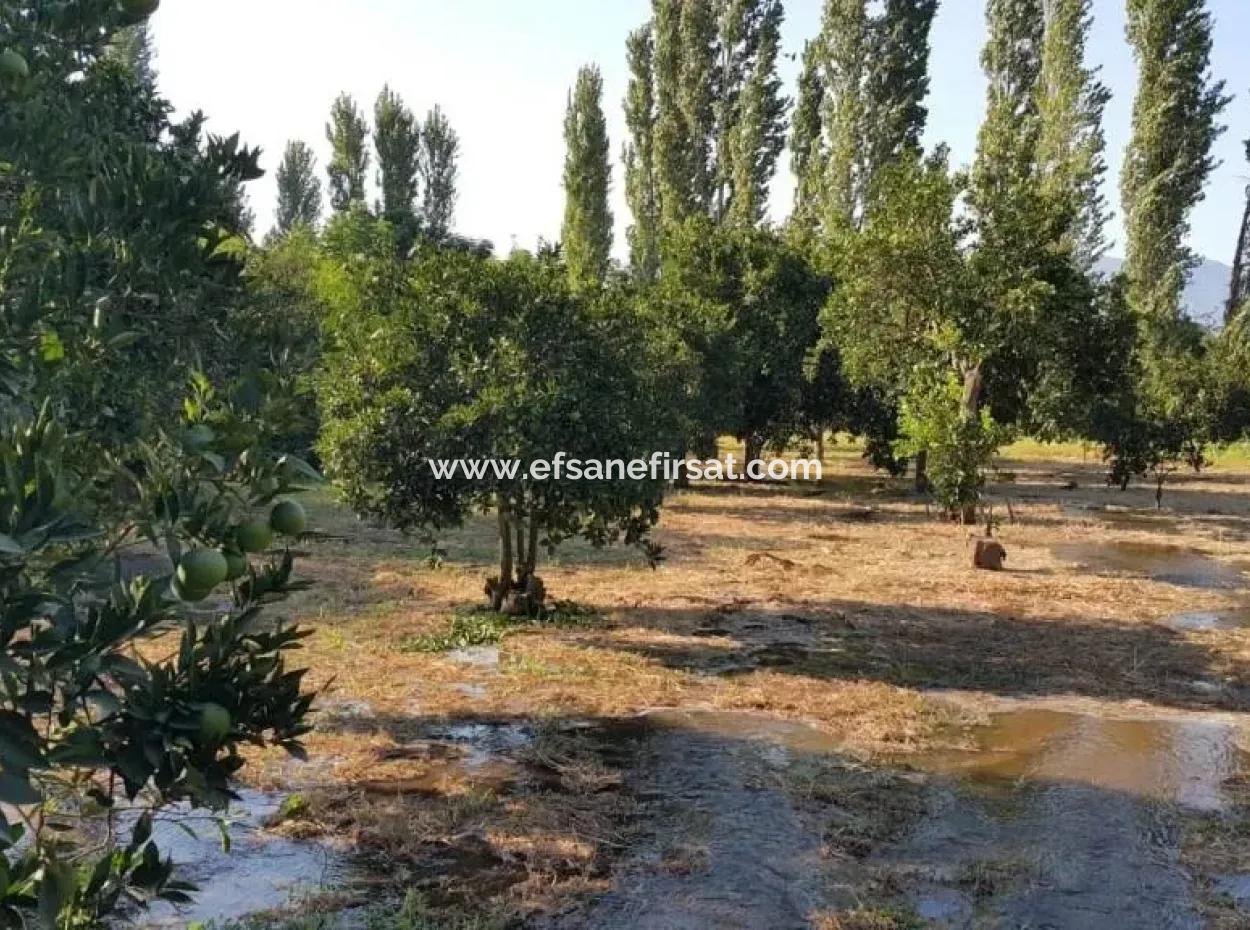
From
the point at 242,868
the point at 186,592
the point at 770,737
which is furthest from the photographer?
the point at 770,737

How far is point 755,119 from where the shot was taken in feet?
128

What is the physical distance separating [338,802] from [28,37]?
18.6 ft

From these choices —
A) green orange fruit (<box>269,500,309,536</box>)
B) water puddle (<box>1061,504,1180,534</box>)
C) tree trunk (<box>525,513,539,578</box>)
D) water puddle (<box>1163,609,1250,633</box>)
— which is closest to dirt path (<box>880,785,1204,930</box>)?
green orange fruit (<box>269,500,309,536</box>)

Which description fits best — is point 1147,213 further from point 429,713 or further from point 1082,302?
point 429,713

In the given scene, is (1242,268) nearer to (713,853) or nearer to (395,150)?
(395,150)

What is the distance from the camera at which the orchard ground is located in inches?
251

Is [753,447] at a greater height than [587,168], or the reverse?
[587,168]

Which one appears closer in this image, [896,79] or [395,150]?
[896,79]

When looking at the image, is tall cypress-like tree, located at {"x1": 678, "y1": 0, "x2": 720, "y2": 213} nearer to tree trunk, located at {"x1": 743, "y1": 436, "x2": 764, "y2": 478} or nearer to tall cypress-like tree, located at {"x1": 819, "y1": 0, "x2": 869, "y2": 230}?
tall cypress-like tree, located at {"x1": 819, "y1": 0, "x2": 869, "y2": 230}

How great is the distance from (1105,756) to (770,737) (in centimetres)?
285

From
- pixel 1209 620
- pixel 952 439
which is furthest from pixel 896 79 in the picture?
pixel 1209 620

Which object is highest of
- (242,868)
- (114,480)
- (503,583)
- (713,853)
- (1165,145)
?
(1165,145)

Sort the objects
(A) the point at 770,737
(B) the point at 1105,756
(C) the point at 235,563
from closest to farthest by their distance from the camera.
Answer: (C) the point at 235,563 → (B) the point at 1105,756 → (A) the point at 770,737

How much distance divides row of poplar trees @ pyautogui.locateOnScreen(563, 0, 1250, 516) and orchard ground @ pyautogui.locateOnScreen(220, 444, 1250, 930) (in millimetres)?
4739
